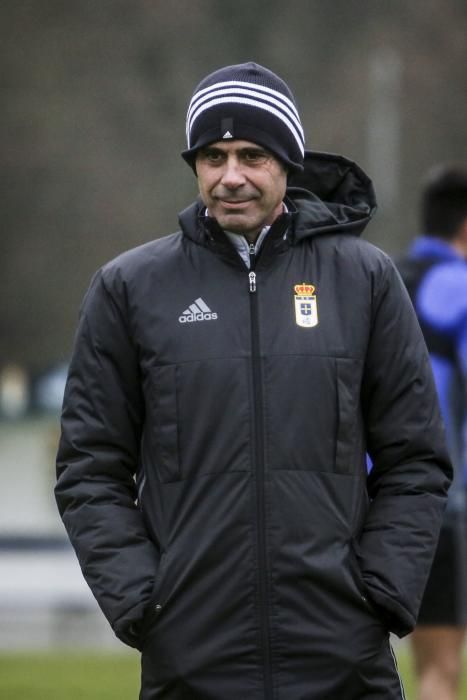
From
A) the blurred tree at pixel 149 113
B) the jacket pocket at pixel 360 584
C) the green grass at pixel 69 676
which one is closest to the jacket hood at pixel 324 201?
the jacket pocket at pixel 360 584

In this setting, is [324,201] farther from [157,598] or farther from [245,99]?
[157,598]

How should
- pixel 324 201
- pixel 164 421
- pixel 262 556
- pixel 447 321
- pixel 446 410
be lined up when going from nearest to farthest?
pixel 262 556
pixel 164 421
pixel 324 201
pixel 447 321
pixel 446 410

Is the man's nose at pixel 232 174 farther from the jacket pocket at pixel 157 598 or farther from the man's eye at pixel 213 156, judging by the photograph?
the jacket pocket at pixel 157 598

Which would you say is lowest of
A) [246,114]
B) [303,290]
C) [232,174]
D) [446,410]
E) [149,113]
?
[446,410]

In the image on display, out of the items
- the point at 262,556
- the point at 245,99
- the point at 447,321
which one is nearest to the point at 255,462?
the point at 262,556

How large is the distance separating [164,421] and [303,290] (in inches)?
16.9

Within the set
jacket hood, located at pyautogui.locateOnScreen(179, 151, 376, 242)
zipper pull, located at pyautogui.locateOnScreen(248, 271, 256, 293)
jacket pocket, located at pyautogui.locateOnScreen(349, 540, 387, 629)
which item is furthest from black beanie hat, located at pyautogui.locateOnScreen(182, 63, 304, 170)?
jacket pocket, located at pyautogui.locateOnScreen(349, 540, 387, 629)

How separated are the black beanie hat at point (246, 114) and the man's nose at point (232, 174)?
54 millimetres

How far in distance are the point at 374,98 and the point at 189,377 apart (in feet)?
85.1

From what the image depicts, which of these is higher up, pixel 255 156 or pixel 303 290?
pixel 255 156

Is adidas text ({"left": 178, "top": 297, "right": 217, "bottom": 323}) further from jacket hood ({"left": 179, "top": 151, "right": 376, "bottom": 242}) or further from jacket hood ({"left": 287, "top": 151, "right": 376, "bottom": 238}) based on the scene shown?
jacket hood ({"left": 287, "top": 151, "right": 376, "bottom": 238})

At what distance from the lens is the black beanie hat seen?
4129mm

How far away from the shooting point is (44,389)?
1970 centimetres

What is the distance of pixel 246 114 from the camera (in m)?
4.14
